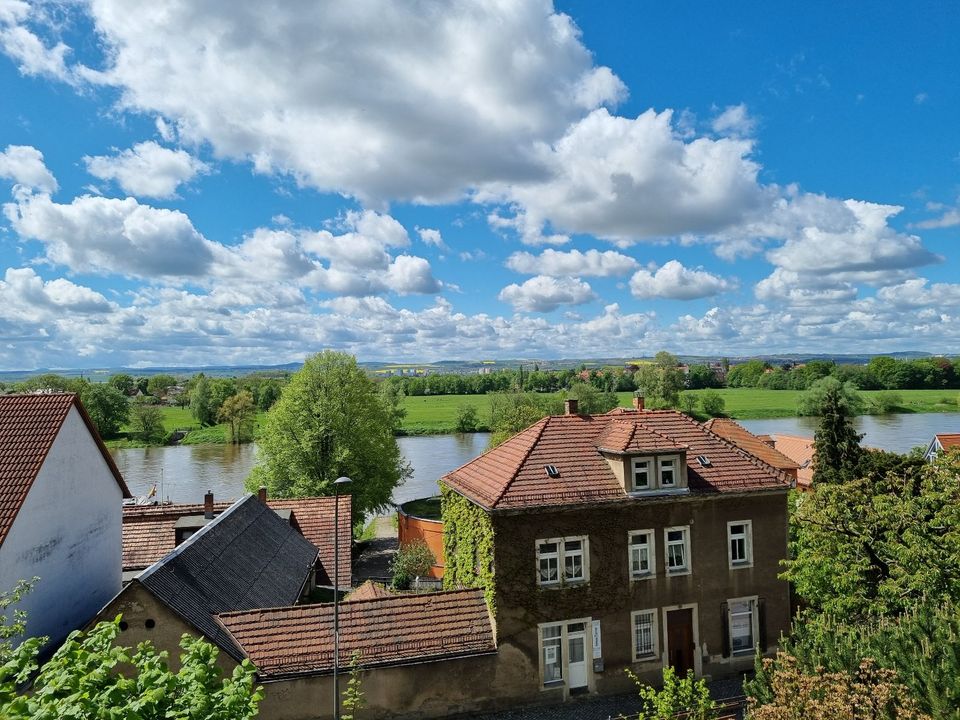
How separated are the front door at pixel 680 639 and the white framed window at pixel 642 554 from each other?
1.41m

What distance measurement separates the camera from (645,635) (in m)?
18.0

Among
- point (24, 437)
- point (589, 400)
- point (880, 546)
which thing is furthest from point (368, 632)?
point (589, 400)

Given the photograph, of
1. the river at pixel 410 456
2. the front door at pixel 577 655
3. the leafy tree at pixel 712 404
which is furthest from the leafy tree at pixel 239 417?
the front door at pixel 577 655

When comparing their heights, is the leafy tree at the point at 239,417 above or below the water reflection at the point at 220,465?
above

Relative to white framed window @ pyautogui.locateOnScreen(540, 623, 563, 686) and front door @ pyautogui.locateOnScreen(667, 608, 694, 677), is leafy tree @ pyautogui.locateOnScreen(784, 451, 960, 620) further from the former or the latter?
white framed window @ pyautogui.locateOnScreen(540, 623, 563, 686)

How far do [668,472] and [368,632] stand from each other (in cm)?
919

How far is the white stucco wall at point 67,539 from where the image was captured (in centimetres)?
1535

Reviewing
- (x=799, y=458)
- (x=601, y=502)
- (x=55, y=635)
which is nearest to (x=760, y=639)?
(x=601, y=502)

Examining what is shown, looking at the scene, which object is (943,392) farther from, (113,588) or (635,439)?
(113,588)

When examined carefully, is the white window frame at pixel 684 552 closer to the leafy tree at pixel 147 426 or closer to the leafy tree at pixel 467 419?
the leafy tree at pixel 467 419

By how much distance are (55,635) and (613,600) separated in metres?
14.6

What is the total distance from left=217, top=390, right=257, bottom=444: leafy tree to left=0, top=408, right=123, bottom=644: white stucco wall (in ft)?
228

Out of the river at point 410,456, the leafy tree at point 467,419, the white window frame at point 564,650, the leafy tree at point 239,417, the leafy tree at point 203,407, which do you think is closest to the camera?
the white window frame at point 564,650

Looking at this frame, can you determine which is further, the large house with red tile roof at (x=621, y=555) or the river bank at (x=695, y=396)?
the river bank at (x=695, y=396)
